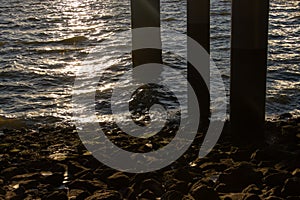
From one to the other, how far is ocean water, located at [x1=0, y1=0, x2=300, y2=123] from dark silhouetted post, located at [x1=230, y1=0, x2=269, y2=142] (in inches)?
85.8

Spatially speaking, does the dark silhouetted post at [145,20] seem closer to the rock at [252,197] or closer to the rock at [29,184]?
the rock at [29,184]

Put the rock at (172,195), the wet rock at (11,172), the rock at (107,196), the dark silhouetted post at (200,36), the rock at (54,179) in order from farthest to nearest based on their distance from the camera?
the dark silhouetted post at (200,36) < the wet rock at (11,172) < the rock at (54,179) < the rock at (107,196) < the rock at (172,195)

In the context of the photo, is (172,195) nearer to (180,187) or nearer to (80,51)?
(180,187)

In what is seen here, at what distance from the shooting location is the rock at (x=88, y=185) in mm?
5105

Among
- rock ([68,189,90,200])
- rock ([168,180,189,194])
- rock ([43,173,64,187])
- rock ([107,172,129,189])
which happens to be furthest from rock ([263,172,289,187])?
rock ([43,173,64,187])

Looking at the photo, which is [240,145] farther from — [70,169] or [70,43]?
[70,43]

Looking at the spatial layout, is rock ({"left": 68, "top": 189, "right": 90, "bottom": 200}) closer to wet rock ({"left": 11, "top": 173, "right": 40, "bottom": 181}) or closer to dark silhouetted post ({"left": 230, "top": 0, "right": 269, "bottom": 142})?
wet rock ({"left": 11, "top": 173, "right": 40, "bottom": 181})

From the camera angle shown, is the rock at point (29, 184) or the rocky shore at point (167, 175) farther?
the rock at point (29, 184)

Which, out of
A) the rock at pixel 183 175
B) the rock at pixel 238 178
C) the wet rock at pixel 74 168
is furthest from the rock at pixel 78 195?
the rock at pixel 238 178

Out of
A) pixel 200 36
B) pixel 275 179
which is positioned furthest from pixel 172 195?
pixel 200 36

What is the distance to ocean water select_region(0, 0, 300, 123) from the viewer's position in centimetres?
941

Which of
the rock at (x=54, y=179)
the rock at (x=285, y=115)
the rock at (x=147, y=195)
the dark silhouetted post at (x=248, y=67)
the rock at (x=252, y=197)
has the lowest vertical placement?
the rock at (x=285, y=115)

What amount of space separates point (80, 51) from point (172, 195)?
10.3m

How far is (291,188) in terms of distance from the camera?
4.65m
